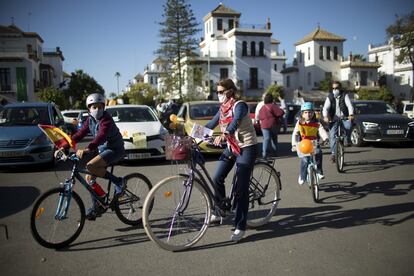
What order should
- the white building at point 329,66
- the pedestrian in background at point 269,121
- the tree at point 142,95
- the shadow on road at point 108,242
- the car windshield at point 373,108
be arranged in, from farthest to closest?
the tree at point 142,95, the white building at point 329,66, the car windshield at point 373,108, the pedestrian in background at point 269,121, the shadow on road at point 108,242

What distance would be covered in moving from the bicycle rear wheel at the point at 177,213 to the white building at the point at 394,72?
6260cm

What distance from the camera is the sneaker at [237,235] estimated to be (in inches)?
182

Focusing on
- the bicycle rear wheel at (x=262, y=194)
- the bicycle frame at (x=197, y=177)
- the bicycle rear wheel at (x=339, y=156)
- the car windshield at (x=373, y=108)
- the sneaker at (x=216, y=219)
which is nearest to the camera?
the bicycle frame at (x=197, y=177)

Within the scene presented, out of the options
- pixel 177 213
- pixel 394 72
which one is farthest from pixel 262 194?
pixel 394 72

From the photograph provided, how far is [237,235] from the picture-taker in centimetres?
462

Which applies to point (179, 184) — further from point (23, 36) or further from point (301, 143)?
point (23, 36)

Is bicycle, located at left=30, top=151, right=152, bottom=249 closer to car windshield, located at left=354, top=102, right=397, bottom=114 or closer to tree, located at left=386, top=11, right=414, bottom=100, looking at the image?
car windshield, located at left=354, top=102, right=397, bottom=114

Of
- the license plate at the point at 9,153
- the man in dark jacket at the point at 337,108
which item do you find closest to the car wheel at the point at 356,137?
the man in dark jacket at the point at 337,108

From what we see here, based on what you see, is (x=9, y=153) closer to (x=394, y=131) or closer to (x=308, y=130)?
(x=308, y=130)

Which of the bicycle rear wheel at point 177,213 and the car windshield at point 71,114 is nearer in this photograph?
the bicycle rear wheel at point 177,213

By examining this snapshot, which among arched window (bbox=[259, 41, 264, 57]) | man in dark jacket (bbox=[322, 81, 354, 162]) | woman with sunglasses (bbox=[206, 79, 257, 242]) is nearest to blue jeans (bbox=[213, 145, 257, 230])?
woman with sunglasses (bbox=[206, 79, 257, 242])

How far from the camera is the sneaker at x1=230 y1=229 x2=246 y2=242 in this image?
4613mm

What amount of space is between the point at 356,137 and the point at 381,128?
39.0 inches

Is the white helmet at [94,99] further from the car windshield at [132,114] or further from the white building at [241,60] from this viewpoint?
the white building at [241,60]
